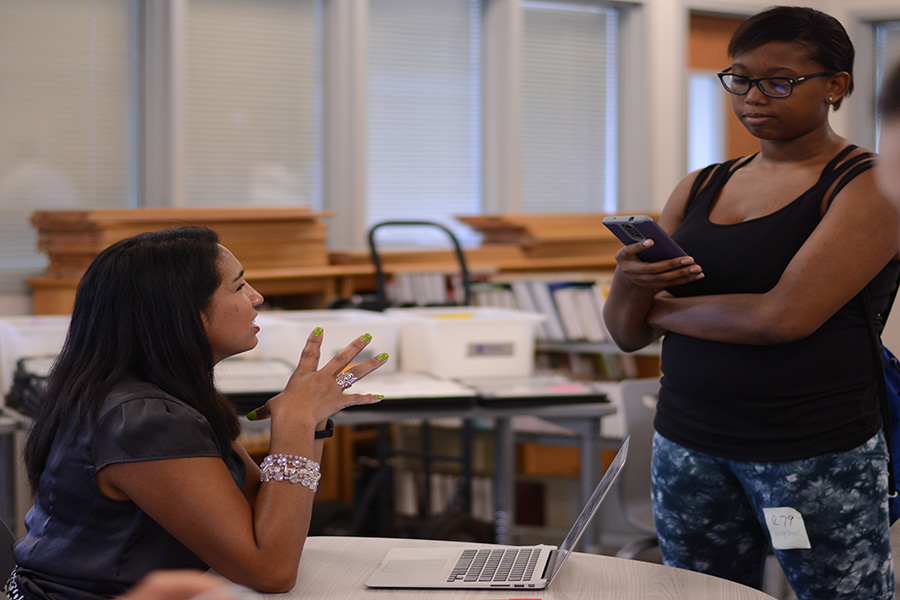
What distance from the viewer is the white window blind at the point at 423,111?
520 centimetres

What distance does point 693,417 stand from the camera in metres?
1.63

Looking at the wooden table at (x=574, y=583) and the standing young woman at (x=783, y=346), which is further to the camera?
the standing young woman at (x=783, y=346)

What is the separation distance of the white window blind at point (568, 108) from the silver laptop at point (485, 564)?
A: 431 cm

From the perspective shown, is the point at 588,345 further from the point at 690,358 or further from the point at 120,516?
the point at 120,516

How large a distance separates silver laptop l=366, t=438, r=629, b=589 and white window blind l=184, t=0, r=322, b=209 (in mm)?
3442

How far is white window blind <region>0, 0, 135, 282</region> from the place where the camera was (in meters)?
4.16

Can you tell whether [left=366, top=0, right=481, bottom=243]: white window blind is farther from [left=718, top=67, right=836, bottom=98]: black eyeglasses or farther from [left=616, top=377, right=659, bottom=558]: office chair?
[left=718, top=67, right=836, bottom=98]: black eyeglasses

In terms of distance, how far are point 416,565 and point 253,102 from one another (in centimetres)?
368

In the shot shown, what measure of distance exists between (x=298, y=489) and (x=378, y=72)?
403cm

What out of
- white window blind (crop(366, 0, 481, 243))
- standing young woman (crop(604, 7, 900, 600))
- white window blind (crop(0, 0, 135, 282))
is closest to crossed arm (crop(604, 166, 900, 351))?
standing young woman (crop(604, 7, 900, 600))

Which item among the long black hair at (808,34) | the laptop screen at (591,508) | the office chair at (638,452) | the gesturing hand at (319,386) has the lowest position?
the office chair at (638,452)

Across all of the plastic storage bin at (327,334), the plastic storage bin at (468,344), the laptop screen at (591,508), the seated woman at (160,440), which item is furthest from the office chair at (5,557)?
the plastic storage bin at (468,344)

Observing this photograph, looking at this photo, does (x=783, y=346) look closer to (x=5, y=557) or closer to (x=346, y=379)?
(x=346, y=379)

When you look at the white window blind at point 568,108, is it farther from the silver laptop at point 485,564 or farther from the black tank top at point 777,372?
the silver laptop at point 485,564
